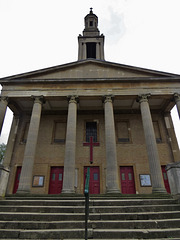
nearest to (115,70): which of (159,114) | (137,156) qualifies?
(159,114)

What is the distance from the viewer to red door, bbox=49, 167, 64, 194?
13.8 metres

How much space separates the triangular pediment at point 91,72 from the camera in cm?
1434

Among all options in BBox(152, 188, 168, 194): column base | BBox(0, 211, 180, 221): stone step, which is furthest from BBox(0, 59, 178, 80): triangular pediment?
BBox(0, 211, 180, 221): stone step

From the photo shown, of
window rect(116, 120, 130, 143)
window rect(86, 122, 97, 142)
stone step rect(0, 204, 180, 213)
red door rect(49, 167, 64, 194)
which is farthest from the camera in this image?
window rect(86, 122, 97, 142)

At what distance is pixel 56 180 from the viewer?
14.2m

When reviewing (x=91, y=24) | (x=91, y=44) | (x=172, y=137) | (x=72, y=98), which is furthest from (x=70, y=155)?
(x=91, y=24)

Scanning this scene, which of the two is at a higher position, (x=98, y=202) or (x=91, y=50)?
(x=91, y=50)

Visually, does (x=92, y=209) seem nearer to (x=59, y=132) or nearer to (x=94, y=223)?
(x=94, y=223)

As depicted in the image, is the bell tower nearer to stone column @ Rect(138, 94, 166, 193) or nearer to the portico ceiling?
the portico ceiling

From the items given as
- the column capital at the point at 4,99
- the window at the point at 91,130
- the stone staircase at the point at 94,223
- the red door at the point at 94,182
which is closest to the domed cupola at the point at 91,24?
the window at the point at 91,130

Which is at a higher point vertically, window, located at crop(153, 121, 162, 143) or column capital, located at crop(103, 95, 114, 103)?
column capital, located at crop(103, 95, 114, 103)

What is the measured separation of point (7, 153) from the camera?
14.8 metres

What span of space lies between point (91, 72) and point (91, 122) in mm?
5026

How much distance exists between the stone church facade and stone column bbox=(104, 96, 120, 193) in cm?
8
